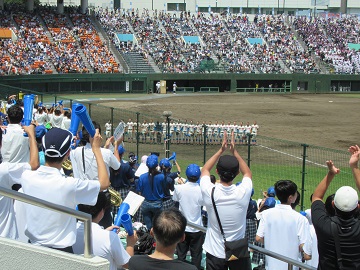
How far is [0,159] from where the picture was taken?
6559 millimetres

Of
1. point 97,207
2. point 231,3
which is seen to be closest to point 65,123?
point 97,207

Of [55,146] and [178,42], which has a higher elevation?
[178,42]

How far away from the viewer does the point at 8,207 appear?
5.05 m

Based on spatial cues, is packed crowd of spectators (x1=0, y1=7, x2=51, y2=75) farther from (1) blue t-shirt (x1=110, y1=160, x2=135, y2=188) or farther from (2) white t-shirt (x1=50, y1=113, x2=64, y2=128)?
(1) blue t-shirt (x1=110, y1=160, x2=135, y2=188)

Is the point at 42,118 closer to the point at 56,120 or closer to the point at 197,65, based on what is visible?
the point at 56,120

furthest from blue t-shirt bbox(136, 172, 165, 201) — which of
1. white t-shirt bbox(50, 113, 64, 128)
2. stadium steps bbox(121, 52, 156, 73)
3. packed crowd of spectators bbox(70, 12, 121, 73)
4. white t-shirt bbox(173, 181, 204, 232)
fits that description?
stadium steps bbox(121, 52, 156, 73)

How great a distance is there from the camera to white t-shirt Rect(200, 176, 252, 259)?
5.45 metres

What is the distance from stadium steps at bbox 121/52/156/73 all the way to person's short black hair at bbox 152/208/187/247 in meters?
50.4

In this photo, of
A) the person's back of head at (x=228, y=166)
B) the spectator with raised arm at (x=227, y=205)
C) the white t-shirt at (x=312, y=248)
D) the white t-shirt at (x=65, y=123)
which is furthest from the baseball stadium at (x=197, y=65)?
the person's back of head at (x=228, y=166)

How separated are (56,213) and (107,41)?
53.3m

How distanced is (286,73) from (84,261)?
5690 cm

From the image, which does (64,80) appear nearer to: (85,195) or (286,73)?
(286,73)

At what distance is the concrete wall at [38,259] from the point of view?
4.18 m

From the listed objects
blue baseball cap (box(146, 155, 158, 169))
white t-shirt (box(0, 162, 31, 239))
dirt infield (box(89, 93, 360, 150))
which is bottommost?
dirt infield (box(89, 93, 360, 150))
